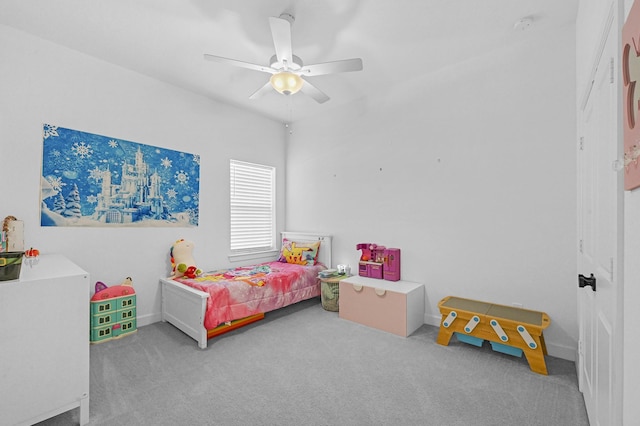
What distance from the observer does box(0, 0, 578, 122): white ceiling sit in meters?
2.17

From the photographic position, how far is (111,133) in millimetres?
2967

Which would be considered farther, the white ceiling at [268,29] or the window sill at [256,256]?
the window sill at [256,256]

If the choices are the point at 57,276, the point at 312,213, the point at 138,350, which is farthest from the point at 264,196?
the point at 57,276

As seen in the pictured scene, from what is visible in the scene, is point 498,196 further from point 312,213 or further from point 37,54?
point 37,54

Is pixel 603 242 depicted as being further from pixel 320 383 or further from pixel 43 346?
pixel 43 346

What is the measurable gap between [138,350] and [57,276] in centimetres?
133

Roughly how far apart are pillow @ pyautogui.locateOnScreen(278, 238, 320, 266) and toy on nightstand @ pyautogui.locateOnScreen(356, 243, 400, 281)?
73cm

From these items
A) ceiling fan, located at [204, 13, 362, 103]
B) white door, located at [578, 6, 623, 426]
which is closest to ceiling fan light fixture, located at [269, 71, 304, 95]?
ceiling fan, located at [204, 13, 362, 103]

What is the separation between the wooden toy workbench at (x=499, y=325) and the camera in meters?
2.19

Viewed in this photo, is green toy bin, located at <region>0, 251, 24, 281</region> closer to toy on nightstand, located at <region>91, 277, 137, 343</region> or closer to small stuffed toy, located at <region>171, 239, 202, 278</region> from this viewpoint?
toy on nightstand, located at <region>91, 277, 137, 343</region>

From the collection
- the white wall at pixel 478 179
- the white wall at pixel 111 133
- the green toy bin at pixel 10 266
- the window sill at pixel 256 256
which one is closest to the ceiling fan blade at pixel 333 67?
the white wall at pixel 478 179

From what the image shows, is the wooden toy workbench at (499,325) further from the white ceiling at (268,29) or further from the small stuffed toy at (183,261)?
the small stuffed toy at (183,261)

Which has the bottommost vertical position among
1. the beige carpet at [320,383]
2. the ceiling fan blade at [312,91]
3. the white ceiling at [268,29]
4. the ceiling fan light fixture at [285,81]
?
the beige carpet at [320,383]

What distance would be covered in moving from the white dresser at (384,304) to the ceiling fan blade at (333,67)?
7.01ft
